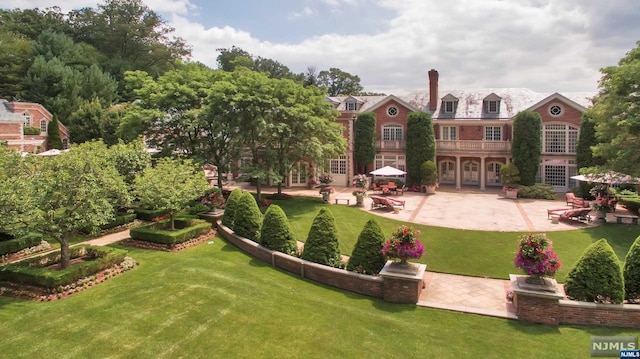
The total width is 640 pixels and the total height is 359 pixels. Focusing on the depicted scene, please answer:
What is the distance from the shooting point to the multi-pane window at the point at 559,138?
33.7m

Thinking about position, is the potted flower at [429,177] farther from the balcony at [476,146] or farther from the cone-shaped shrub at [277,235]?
the cone-shaped shrub at [277,235]

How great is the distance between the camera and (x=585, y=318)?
10.5 meters

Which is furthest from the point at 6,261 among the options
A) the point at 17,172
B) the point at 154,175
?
the point at 154,175

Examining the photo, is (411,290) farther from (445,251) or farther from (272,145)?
(272,145)

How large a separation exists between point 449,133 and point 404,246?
2795cm

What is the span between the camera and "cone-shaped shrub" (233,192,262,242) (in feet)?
56.5

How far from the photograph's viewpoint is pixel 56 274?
12.3 metres

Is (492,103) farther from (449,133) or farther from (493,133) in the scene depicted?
(449,133)

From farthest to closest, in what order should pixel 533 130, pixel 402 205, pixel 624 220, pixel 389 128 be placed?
pixel 389 128
pixel 533 130
pixel 402 205
pixel 624 220

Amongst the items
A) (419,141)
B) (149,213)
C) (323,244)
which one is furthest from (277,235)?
(419,141)

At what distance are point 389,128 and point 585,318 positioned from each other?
29221mm

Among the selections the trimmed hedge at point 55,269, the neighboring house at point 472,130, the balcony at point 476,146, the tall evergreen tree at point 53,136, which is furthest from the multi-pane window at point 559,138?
the tall evergreen tree at point 53,136

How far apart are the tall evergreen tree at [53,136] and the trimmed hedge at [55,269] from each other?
3763 cm

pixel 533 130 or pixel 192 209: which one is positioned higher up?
pixel 533 130
